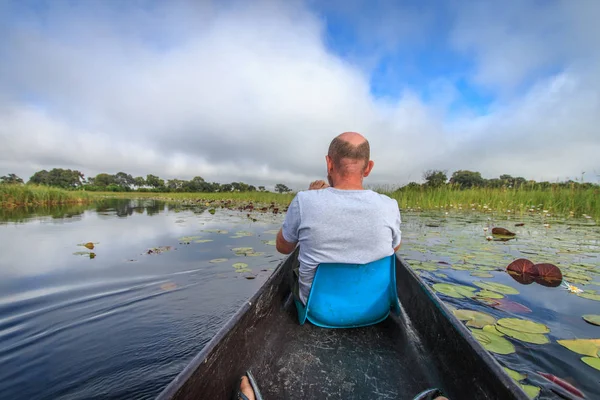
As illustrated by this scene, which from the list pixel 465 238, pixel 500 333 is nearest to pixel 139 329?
pixel 500 333

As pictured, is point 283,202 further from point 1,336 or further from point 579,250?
point 1,336

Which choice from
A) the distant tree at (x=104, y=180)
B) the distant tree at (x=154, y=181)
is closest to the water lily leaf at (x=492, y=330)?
the distant tree at (x=154, y=181)

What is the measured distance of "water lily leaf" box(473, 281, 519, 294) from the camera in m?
2.78

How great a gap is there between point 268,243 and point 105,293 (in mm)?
2986

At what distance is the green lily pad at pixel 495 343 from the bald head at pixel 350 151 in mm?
1364

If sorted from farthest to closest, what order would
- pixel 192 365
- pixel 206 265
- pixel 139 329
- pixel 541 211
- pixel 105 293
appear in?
pixel 541 211, pixel 206 265, pixel 105 293, pixel 139 329, pixel 192 365

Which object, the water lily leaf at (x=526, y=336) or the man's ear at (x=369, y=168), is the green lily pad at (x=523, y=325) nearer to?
the water lily leaf at (x=526, y=336)

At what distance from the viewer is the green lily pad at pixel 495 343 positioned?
5.79 ft

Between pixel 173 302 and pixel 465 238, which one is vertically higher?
pixel 465 238

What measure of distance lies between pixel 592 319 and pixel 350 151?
249cm

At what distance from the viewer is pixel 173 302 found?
9.34 ft

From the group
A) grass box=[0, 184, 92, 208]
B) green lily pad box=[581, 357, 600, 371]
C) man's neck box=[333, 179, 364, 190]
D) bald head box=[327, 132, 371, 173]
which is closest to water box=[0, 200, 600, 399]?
green lily pad box=[581, 357, 600, 371]

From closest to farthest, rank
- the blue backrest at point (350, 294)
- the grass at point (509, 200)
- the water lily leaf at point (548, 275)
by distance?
1. the blue backrest at point (350, 294)
2. the water lily leaf at point (548, 275)
3. the grass at point (509, 200)

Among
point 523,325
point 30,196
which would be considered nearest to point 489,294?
point 523,325
